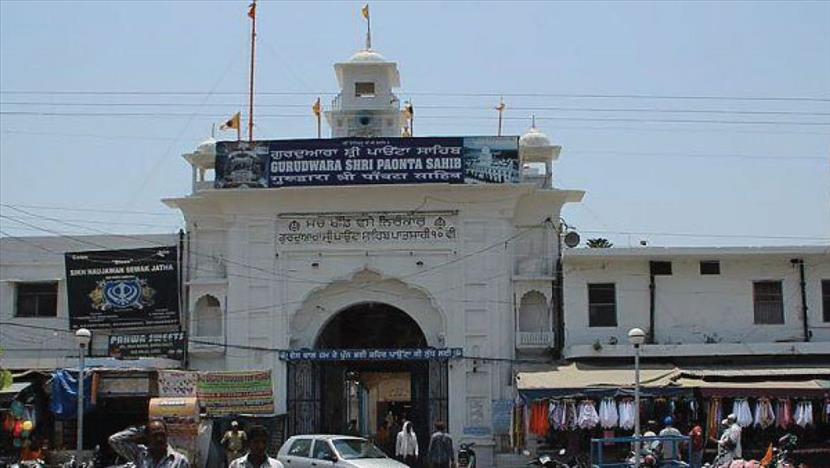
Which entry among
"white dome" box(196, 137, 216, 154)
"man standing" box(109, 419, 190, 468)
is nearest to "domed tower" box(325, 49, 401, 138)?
"white dome" box(196, 137, 216, 154)

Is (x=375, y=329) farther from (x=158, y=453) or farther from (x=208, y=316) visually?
(x=158, y=453)

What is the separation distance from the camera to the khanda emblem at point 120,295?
109 feet

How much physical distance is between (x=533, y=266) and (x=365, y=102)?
8.95 metres

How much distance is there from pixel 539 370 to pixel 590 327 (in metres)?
1.90

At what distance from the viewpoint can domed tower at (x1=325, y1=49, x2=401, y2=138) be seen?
38.9 metres

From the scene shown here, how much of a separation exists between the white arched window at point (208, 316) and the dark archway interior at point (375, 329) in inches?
150

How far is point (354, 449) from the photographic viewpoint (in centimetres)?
2341

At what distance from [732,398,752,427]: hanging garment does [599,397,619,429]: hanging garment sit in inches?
102

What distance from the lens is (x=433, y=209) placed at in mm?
33062

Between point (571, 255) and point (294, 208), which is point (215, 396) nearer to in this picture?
point (294, 208)

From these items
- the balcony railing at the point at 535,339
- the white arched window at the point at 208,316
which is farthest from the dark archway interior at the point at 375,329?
the balcony railing at the point at 535,339

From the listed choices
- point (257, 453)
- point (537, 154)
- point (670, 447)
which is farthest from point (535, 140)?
point (257, 453)

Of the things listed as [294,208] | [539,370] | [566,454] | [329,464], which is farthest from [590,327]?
[329,464]

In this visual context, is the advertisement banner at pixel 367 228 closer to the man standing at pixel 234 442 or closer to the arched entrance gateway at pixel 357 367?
the arched entrance gateway at pixel 357 367
